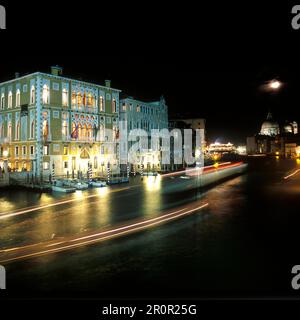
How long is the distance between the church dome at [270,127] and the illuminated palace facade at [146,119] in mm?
128838

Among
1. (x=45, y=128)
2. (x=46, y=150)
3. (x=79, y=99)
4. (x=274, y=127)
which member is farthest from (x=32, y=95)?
(x=274, y=127)

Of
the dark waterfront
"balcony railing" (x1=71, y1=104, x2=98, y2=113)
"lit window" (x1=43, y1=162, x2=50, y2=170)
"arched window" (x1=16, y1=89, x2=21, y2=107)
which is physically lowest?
the dark waterfront

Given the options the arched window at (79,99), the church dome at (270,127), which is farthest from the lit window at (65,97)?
the church dome at (270,127)

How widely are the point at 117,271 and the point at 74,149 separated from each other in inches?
1418

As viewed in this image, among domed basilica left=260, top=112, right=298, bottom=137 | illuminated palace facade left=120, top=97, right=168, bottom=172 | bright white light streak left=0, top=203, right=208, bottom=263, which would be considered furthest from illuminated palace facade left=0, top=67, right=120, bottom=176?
domed basilica left=260, top=112, right=298, bottom=137

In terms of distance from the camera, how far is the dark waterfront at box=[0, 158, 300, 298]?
8.27m

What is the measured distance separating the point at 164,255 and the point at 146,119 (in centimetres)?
5176

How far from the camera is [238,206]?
20594 mm

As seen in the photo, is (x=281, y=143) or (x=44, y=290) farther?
(x=281, y=143)

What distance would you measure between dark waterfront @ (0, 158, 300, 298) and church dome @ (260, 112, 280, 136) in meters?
174

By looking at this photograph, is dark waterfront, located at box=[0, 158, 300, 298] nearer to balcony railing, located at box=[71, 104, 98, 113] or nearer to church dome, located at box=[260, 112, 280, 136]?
balcony railing, located at box=[71, 104, 98, 113]

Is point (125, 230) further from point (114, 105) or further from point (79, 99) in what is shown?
point (114, 105)
